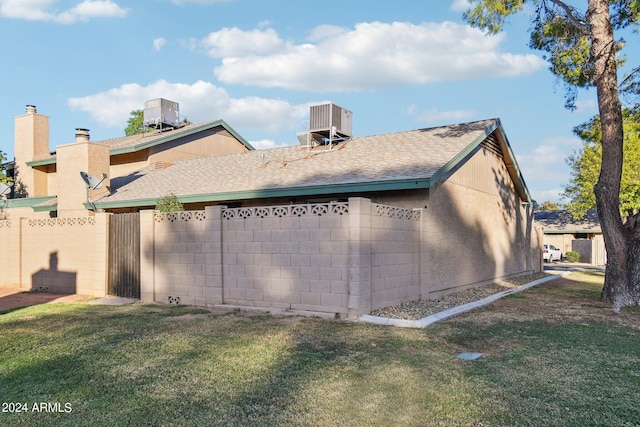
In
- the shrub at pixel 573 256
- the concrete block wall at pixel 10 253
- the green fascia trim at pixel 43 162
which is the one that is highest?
the green fascia trim at pixel 43 162

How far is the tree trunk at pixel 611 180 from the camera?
12125mm

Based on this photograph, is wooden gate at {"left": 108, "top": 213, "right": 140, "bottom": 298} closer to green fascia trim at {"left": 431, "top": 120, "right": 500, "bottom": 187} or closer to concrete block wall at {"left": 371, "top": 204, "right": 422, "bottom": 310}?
concrete block wall at {"left": 371, "top": 204, "right": 422, "bottom": 310}

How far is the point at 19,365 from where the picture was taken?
21.5 feet

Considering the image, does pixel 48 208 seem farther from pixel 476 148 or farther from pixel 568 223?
pixel 568 223

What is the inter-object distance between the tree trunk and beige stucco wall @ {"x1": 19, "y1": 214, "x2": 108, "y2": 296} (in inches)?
506

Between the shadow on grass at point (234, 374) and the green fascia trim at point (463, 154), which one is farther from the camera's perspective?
the green fascia trim at point (463, 154)

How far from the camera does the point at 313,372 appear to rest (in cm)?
618

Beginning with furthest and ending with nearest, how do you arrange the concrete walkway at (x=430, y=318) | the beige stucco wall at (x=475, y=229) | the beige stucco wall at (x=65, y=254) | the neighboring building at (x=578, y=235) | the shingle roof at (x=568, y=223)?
the shingle roof at (x=568, y=223) → the neighboring building at (x=578, y=235) → the beige stucco wall at (x=65, y=254) → the beige stucco wall at (x=475, y=229) → the concrete walkway at (x=430, y=318)

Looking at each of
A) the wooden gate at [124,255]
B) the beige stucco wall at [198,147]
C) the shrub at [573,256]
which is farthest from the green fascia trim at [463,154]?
the shrub at [573,256]

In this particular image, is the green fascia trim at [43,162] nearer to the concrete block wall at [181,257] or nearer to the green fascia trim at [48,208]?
the green fascia trim at [48,208]

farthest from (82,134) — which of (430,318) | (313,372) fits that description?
(313,372)

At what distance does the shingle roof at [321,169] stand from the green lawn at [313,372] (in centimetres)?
448

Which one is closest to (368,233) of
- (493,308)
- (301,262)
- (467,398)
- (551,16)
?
(301,262)

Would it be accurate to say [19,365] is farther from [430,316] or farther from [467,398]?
[430,316]
